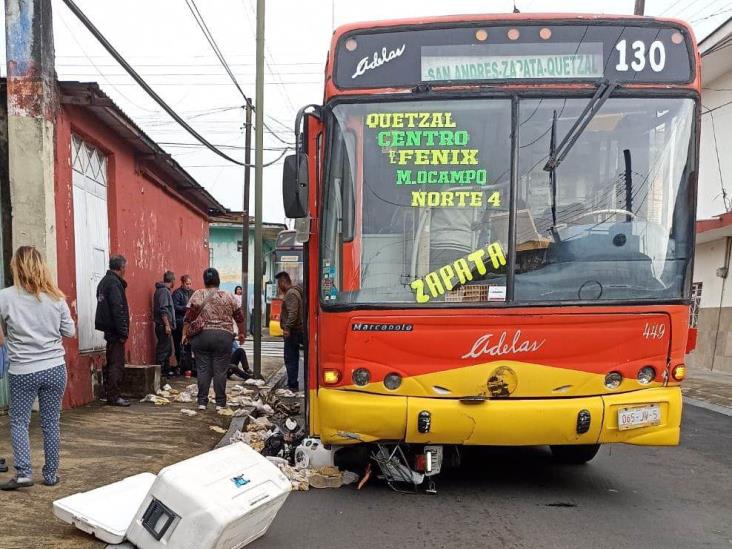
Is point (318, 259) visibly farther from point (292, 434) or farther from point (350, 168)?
point (292, 434)

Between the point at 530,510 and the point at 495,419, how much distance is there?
78 centimetres

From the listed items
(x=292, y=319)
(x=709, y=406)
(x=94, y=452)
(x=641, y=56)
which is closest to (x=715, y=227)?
(x=709, y=406)

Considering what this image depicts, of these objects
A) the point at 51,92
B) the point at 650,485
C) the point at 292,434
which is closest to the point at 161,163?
the point at 51,92

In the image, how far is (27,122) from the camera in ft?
22.3

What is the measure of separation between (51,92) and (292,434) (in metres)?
4.61

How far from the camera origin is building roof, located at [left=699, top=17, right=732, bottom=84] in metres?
13.3

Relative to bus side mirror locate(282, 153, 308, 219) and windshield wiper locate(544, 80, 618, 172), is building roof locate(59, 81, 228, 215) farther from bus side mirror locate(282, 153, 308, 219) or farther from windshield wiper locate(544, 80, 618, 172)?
windshield wiper locate(544, 80, 618, 172)

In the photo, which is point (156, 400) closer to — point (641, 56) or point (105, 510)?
point (105, 510)

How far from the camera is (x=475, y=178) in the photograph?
4.57m

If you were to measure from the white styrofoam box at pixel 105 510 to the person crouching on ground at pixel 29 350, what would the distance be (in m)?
0.76

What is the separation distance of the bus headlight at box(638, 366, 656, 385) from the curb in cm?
609

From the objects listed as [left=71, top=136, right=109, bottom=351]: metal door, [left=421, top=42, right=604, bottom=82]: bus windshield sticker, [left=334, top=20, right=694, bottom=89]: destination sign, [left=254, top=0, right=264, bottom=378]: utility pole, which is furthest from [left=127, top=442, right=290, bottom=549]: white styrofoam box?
[left=254, top=0, right=264, bottom=378]: utility pole

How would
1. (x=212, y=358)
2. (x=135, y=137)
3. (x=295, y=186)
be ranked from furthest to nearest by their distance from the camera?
1. (x=135, y=137)
2. (x=212, y=358)
3. (x=295, y=186)

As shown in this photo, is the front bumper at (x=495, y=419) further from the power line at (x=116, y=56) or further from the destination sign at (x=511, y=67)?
the power line at (x=116, y=56)
